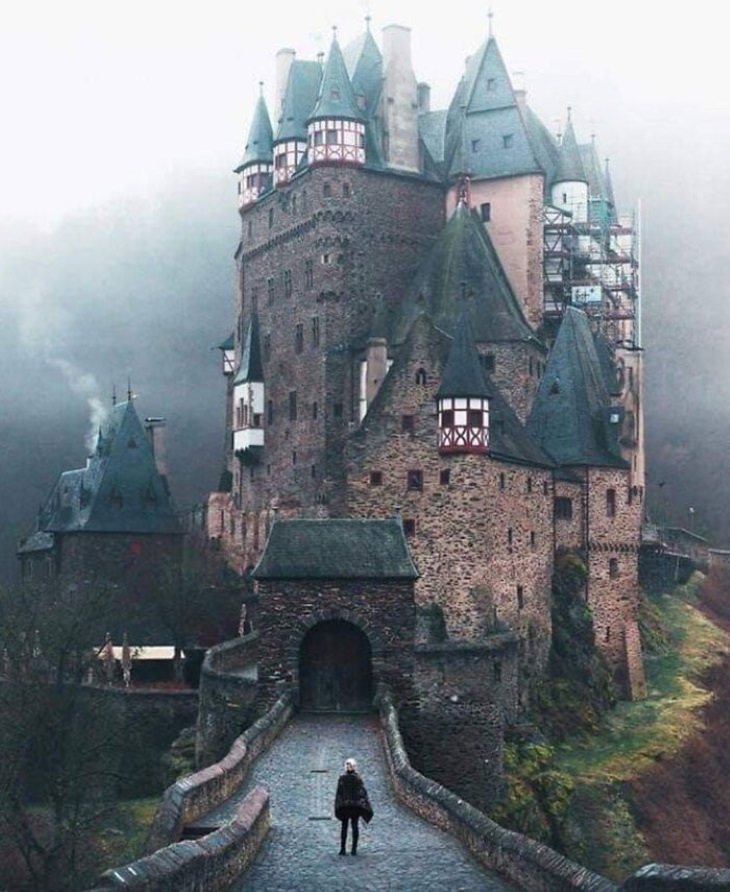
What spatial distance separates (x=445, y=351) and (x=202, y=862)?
37124mm

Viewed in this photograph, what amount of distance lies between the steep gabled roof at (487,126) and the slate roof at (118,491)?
740 inches

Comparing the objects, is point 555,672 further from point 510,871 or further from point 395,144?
point 510,871

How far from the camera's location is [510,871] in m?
19.3

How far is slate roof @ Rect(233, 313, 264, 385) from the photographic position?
245 feet

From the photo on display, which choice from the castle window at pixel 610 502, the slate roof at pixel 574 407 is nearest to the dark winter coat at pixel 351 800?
the slate roof at pixel 574 407

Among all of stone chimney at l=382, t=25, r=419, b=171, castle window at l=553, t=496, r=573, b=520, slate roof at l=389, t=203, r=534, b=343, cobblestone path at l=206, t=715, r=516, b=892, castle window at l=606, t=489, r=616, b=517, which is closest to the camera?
cobblestone path at l=206, t=715, r=516, b=892

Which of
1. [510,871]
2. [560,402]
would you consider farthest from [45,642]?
[510,871]

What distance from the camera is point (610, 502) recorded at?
61625mm

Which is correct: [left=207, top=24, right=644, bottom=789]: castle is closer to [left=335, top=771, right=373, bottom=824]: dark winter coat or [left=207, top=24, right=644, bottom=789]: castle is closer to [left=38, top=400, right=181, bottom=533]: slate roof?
[left=38, top=400, right=181, bottom=533]: slate roof

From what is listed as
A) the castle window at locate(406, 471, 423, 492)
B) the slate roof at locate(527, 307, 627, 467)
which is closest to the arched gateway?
the castle window at locate(406, 471, 423, 492)

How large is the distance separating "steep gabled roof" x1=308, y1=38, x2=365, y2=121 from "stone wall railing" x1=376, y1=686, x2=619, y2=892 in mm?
46723

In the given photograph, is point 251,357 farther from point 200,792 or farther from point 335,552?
point 200,792

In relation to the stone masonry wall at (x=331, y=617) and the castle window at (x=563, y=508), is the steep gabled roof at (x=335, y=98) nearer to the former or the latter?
the castle window at (x=563, y=508)

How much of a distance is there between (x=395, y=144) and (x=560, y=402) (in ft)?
54.4
